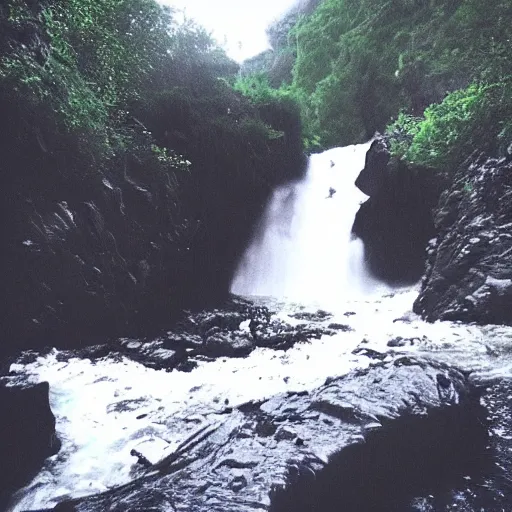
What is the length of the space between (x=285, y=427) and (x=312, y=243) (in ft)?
34.4

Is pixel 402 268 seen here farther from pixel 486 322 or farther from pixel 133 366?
pixel 133 366

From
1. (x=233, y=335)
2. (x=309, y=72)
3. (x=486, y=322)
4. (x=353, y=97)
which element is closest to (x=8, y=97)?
(x=233, y=335)

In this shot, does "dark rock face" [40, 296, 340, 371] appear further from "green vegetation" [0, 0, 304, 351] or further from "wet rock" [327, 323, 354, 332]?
"green vegetation" [0, 0, 304, 351]

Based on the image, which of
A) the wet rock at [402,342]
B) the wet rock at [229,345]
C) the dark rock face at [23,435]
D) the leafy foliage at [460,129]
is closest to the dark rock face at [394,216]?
the leafy foliage at [460,129]

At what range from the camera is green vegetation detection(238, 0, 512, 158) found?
9.10 metres

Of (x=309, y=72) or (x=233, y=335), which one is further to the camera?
(x=309, y=72)

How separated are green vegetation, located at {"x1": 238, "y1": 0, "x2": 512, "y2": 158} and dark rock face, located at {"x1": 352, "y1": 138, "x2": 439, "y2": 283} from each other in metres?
0.70

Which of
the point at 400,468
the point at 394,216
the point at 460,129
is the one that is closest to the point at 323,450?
the point at 400,468

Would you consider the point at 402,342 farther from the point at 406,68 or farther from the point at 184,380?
the point at 406,68

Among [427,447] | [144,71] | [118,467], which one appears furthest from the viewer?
[144,71]

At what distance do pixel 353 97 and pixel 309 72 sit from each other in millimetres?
4033

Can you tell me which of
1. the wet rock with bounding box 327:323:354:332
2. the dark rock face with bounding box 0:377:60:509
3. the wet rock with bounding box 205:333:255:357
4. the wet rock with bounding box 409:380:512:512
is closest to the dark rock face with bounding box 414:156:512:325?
the wet rock with bounding box 327:323:354:332

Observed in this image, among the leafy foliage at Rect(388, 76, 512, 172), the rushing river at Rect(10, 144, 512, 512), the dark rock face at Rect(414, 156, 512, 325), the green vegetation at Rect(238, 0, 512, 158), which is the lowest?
the rushing river at Rect(10, 144, 512, 512)

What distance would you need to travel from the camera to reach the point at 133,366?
669 centimetres
